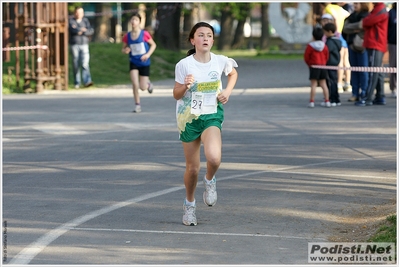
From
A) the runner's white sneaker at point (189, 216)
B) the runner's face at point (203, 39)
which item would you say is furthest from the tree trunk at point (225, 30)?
the runner's white sneaker at point (189, 216)

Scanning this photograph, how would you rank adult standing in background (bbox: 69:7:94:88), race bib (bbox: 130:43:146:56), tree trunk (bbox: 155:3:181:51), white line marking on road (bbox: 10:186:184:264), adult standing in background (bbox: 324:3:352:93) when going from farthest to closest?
tree trunk (bbox: 155:3:181:51)
adult standing in background (bbox: 69:7:94:88)
adult standing in background (bbox: 324:3:352:93)
race bib (bbox: 130:43:146:56)
white line marking on road (bbox: 10:186:184:264)

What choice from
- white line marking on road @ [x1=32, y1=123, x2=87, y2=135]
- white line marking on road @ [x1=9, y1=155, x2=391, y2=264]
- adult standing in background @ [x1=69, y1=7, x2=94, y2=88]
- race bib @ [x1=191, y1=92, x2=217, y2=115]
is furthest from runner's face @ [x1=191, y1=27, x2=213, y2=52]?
adult standing in background @ [x1=69, y1=7, x2=94, y2=88]

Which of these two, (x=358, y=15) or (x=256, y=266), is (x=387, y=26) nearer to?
(x=358, y=15)

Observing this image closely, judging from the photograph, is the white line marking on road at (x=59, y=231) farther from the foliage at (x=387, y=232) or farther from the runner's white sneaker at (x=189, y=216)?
the foliage at (x=387, y=232)

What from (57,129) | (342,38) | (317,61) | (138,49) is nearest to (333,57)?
(317,61)

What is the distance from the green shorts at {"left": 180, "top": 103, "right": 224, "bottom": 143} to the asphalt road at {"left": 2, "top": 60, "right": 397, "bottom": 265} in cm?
74

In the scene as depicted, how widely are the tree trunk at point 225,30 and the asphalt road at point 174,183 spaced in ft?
139

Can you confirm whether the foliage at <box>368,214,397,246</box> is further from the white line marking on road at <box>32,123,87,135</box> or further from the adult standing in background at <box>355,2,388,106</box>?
the adult standing in background at <box>355,2,388,106</box>

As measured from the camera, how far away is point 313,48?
62.6 feet

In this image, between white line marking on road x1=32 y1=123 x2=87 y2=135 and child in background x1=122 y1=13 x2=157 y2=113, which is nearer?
white line marking on road x1=32 y1=123 x2=87 y2=135

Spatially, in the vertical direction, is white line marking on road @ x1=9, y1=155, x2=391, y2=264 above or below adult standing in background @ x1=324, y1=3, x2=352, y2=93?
below

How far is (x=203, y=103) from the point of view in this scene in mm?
7883

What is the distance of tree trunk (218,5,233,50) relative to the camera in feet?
201

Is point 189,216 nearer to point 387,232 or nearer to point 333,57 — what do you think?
point 387,232
